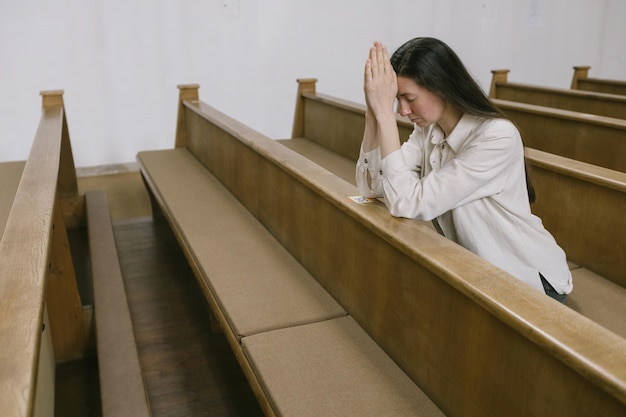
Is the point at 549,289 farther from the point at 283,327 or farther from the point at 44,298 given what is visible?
the point at 44,298

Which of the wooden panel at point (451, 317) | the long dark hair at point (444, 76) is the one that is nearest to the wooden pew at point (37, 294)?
the wooden panel at point (451, 317)

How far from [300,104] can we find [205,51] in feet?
4.82

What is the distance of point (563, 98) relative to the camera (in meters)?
4.33

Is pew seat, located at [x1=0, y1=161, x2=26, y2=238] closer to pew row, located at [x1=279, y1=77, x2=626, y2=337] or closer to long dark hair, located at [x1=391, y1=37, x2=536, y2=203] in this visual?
long dark hair, located at [x1=391, y1=37, x2=536, y2=203]

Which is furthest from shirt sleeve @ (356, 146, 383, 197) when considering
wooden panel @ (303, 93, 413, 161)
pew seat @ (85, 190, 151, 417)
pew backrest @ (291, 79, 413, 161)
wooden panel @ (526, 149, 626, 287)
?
wooden panel @ (303, 93, 413, 161)

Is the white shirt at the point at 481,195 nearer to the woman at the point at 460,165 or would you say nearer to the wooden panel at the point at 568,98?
the woman at the point at 460,165

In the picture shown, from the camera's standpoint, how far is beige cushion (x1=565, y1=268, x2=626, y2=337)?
5.83 ft

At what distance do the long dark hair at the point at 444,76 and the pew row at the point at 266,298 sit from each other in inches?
26.4

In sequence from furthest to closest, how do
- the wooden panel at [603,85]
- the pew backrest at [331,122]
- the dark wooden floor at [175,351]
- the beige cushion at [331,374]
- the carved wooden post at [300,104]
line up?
the wooden panel at [603,85] → the carved wooden post at [300,104] → the pew backrest at [331,122] → the dark wooden floor at [175,351] → the beige cushion at [331,374]

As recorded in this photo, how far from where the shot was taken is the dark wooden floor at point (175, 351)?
6.93 feet

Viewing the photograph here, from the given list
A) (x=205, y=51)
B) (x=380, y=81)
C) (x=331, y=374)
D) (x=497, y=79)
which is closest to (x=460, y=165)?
(x=380, y=81)

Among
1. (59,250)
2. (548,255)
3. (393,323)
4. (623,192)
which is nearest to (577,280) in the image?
(623,192)

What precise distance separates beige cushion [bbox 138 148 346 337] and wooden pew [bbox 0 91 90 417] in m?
0.53

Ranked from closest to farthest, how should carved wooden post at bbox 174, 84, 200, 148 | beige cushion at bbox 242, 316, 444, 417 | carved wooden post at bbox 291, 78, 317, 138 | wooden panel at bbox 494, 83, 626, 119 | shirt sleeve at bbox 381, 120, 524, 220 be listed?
beige cushion at bbox 242, 316, 444, 417, shirt sleeve at bbox 381, 120, 524, 220, wooden panel at bbox 494, 83, 626, 119, carved wooden post at bbox 174, 84, 200, 148, carved wooden post at bbox 291, 78, 317, 138
